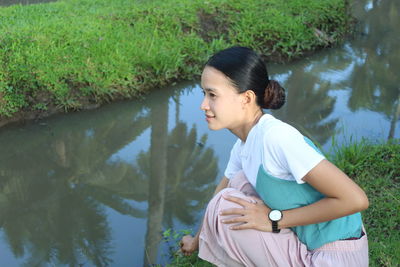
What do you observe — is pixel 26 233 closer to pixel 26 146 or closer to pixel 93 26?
pixel 26 146

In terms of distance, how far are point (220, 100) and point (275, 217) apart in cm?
51

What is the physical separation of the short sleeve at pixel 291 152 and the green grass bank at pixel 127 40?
3.33m

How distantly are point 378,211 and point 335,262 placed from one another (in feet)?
3.91

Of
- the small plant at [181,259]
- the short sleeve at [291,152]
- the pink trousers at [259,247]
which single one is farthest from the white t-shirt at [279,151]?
the small plant at [181,259]

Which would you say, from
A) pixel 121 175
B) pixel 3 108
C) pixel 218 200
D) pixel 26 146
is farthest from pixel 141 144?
pixel 218 200

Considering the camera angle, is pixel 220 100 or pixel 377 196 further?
pixel 377 196

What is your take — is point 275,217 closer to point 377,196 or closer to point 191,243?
point 191,243

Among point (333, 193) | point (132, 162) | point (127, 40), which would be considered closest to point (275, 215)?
point (333, 193)

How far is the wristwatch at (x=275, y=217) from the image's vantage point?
6.42ft

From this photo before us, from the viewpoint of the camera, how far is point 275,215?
1966 millimetres

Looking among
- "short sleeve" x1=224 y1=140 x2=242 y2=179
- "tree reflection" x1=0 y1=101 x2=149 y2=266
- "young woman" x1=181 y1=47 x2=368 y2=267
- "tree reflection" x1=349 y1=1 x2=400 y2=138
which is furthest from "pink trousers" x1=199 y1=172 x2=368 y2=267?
"tree reflection" x1=349 y1=1 x2=400 y2=138

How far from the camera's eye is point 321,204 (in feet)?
5.93

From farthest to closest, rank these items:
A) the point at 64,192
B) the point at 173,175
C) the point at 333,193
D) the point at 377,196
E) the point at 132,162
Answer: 1. the point at 132,162
2. the point at 173,175
3. the point at 64,192
4. the point at 377,196
5. the point at 333,193

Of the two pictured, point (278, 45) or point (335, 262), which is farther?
point (278, 45)
